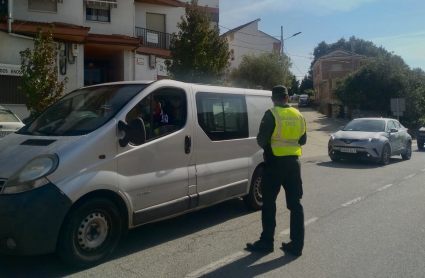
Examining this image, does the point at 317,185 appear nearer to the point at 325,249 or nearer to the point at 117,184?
the point at 325,249

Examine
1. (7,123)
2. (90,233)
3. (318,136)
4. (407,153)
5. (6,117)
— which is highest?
(6,117)

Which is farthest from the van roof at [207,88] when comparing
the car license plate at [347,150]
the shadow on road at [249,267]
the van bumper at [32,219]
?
the car license plate at [347,150]

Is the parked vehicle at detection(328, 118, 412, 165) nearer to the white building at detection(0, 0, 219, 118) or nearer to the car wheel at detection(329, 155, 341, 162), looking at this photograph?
the car wheel at detection(329, 155, 341, 162)

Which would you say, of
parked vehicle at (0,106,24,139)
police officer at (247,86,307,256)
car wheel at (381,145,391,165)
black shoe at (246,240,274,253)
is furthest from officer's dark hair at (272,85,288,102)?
car wheel at (381,145,391,165)

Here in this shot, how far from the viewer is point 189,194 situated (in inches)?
226

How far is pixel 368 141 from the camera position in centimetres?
1379

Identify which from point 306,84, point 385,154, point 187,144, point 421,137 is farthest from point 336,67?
point 187,144

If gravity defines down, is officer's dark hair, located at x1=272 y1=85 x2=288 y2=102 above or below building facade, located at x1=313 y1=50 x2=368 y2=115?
below

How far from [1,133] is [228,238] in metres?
6.74

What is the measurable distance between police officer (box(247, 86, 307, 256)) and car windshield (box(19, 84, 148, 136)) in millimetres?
1667

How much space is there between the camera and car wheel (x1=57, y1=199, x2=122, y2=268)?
4379 mm

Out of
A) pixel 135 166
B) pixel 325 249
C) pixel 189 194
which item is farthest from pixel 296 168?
pixel 135 166

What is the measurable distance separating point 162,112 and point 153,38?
1746 centimetres

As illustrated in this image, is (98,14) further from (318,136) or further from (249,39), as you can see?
(249,39)
